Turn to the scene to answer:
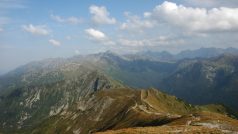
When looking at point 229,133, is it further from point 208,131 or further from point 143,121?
point 143,121

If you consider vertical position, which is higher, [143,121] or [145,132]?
[145,132]

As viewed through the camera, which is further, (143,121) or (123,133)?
(143,121)

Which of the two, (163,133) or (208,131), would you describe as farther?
(163,133)

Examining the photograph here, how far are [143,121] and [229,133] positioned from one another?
444 ft

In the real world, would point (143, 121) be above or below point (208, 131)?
below

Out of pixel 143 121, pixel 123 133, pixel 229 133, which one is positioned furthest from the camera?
pixel 143 121

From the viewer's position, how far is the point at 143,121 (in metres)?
196

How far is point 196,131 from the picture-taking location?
6462 centimetres

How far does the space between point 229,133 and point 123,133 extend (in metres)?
21.3

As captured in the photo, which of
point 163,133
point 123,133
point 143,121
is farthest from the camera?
point 143,121

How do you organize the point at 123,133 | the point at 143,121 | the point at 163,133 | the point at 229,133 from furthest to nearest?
the point at 143,121 → the point at 123,133 → the point at 163,133 → the point at 229,133

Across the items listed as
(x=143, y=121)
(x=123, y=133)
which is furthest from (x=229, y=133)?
(x=143, y=121)

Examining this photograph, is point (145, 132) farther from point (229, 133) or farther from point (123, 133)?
point (229, 133)

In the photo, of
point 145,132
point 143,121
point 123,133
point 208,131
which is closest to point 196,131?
point 208,131
